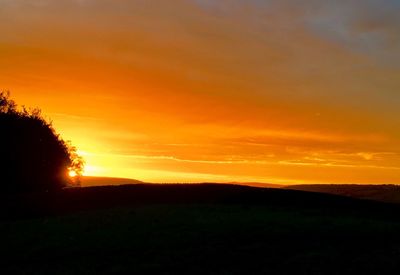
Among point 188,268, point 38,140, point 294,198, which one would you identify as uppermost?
point 38,140

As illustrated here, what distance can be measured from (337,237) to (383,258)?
5.00 metres

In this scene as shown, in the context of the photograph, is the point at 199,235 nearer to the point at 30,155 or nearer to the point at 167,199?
the point at 167,199

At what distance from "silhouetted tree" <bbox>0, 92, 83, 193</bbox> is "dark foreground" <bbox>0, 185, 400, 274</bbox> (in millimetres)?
13037

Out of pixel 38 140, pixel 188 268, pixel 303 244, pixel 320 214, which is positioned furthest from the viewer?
pixel 38 140

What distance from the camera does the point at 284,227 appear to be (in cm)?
3112

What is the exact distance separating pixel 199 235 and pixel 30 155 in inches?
1520

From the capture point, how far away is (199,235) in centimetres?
2914

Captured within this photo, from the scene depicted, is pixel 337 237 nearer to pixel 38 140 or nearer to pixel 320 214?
pixel 320 214

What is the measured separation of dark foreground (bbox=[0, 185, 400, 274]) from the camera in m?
23.5

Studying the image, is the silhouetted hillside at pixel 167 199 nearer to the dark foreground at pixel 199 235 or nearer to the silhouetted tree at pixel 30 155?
the dark foreground at pixel 199 235

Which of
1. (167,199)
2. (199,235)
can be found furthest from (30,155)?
(199,235)

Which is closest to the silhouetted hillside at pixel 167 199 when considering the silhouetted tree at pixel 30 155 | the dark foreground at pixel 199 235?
the dark foreground at pixel 199 235

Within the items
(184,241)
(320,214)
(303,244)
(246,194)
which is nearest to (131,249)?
(184,241)

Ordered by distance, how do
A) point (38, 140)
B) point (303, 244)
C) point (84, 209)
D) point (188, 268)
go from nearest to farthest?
point (188, 268)
point (303, 244)
point (84, 209)
point (38, 140)
